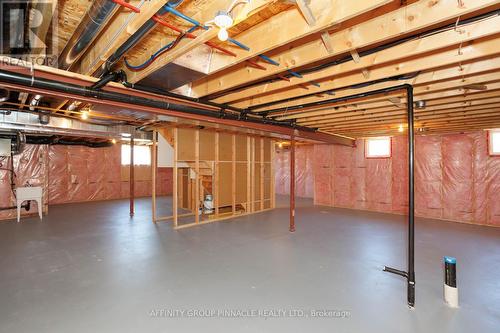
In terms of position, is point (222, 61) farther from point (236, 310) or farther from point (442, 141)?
point (442, 141)

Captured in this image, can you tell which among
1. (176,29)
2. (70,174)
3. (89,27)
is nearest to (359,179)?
(176,29)

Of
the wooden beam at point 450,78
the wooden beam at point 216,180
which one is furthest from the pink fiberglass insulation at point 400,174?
the wooden beam at point 216,180

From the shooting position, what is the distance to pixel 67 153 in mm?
8102

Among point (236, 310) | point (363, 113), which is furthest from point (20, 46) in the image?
point (363, 113)

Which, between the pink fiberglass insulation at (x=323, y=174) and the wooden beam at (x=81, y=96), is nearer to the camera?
the wooden beam at (x=81, y=96)

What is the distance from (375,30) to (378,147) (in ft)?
20.0

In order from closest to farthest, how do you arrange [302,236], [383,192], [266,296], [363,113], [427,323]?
[427,323]
[266,296]
[363,113]
[302,236]
[383,192]

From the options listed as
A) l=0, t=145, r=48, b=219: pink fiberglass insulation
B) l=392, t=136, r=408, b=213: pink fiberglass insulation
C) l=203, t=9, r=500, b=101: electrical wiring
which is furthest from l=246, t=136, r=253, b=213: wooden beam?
l=0, t=145, r=48, b=219: pink fiberglass insulation

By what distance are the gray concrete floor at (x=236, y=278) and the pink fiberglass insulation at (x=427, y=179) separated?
1.00 meters

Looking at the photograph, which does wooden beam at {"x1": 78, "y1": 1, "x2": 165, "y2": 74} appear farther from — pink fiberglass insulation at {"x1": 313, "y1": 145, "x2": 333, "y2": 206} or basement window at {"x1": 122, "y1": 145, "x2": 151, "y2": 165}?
basement window at {"x1": 122, "y1": 145, "x2": 151, "y2": 165}

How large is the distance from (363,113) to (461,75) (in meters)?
1.73

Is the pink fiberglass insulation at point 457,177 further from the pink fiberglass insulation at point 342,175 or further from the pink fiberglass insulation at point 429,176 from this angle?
the pink fiberglass insulation at point 342,175

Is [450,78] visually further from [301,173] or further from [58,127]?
[301,173]

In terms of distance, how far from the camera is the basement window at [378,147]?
22.6ft
